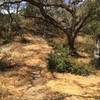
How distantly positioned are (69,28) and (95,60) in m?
3.09

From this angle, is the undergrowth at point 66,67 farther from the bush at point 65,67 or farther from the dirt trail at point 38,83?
the dirt trail at point 38,83

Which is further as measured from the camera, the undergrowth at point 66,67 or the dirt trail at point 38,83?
the undergrowth at point 66,67

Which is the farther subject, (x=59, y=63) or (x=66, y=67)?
(x=59, y=63)

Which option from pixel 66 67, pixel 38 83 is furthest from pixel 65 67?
pixel 38 83

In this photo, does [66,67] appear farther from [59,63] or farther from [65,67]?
[59,63]

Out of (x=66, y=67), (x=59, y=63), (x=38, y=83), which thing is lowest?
(x=38, y=83)

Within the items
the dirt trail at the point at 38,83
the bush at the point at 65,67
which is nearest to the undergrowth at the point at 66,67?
the bush at the point at 65,67

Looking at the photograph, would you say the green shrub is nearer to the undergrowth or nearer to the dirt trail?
the undergrowth

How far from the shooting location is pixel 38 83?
1035 cm

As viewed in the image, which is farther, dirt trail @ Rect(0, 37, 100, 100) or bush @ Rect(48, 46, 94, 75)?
bush @ Rect(48, 46, 94, 75)

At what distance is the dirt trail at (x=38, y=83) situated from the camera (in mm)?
9094

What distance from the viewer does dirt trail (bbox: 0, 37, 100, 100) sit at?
9.09m

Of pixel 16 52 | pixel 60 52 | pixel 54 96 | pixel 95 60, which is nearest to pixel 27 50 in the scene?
pixel 16 52

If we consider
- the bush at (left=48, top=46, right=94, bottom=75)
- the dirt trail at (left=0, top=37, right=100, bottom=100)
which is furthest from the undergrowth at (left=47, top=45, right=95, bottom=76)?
the dirt trail at (left=0, top=37, right=100, bottom=100)
